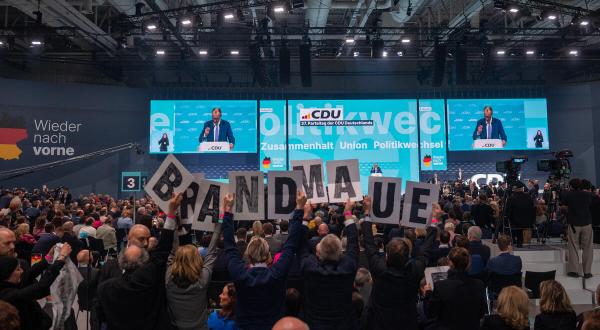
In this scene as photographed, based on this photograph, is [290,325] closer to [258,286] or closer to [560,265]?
[258,286]

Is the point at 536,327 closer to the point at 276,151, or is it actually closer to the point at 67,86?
the point at 276,151

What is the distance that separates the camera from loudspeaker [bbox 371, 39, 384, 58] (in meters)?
16.2

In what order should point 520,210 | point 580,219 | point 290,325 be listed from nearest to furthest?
point 290,325 < point 580,219 < point 520,210

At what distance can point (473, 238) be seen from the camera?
6434mm

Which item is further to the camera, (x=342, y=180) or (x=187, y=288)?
(x=342, y=180)

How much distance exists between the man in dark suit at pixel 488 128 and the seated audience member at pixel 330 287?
18.7 metres

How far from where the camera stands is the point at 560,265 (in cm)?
823

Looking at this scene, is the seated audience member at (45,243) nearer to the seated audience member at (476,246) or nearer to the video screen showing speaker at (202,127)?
the seated audience member at (476,246)

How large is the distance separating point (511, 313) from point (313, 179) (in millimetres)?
2544

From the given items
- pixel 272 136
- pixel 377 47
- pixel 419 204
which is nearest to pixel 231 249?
pixel 419 204

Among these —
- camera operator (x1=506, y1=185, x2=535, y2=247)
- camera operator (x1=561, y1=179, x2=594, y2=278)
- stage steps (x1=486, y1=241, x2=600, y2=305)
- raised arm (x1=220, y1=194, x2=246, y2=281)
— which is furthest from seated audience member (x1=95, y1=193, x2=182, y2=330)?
camera operator (x1=506, y1=185, x2=535, y2=247)

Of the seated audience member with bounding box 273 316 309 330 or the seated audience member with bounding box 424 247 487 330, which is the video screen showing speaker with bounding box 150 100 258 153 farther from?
the seated audience member with bounding box 273 316 309 330

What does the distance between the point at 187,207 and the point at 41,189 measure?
56.9 ft

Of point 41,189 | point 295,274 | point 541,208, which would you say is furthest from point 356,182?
point 41,189
